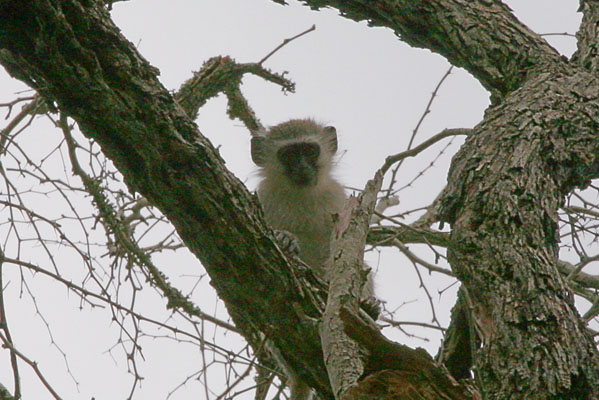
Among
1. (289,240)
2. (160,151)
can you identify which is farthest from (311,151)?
(160,151)

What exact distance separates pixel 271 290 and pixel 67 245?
1.33 metres

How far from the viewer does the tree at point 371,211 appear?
2.38 meters

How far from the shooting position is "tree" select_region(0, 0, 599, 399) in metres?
2.38

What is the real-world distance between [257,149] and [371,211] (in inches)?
140

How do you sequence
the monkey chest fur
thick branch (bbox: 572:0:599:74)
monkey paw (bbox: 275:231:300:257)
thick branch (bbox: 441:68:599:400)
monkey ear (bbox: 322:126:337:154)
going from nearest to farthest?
thick branch (bbox: 441:68:599:400) < thick branch (bbox: 572:0:599:74) < monkey paw (bbox: 275:231:300:257) < the monkey chest fur < monkey ear (bbox: 322:126:337:154)

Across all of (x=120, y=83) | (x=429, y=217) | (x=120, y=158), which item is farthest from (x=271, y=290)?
(x=429, y=217)

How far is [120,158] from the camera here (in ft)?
9.46

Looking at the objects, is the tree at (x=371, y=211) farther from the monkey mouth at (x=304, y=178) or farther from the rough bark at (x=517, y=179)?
the monkey mouth at (x=304, y=178)

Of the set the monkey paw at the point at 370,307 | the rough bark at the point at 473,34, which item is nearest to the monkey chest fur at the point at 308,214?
the monkey paw at the point at 370,307

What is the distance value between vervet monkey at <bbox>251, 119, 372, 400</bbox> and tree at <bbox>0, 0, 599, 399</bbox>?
6.98ft

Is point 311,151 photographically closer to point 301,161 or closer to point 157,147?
Answer: point 301,161

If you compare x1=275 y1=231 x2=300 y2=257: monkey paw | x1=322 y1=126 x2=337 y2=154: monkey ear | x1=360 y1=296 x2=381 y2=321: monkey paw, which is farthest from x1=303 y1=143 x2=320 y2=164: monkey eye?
x1=360 y1=296 x2=381 y2=321: monkey paw

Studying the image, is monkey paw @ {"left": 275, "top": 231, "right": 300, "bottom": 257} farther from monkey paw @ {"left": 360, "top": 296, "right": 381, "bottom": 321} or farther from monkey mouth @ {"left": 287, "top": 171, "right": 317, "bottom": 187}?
monkey paw @ {"left": 360, "top": 296, "right": 381, "bottom": 321}

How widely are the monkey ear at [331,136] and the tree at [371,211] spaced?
2.95 meters
